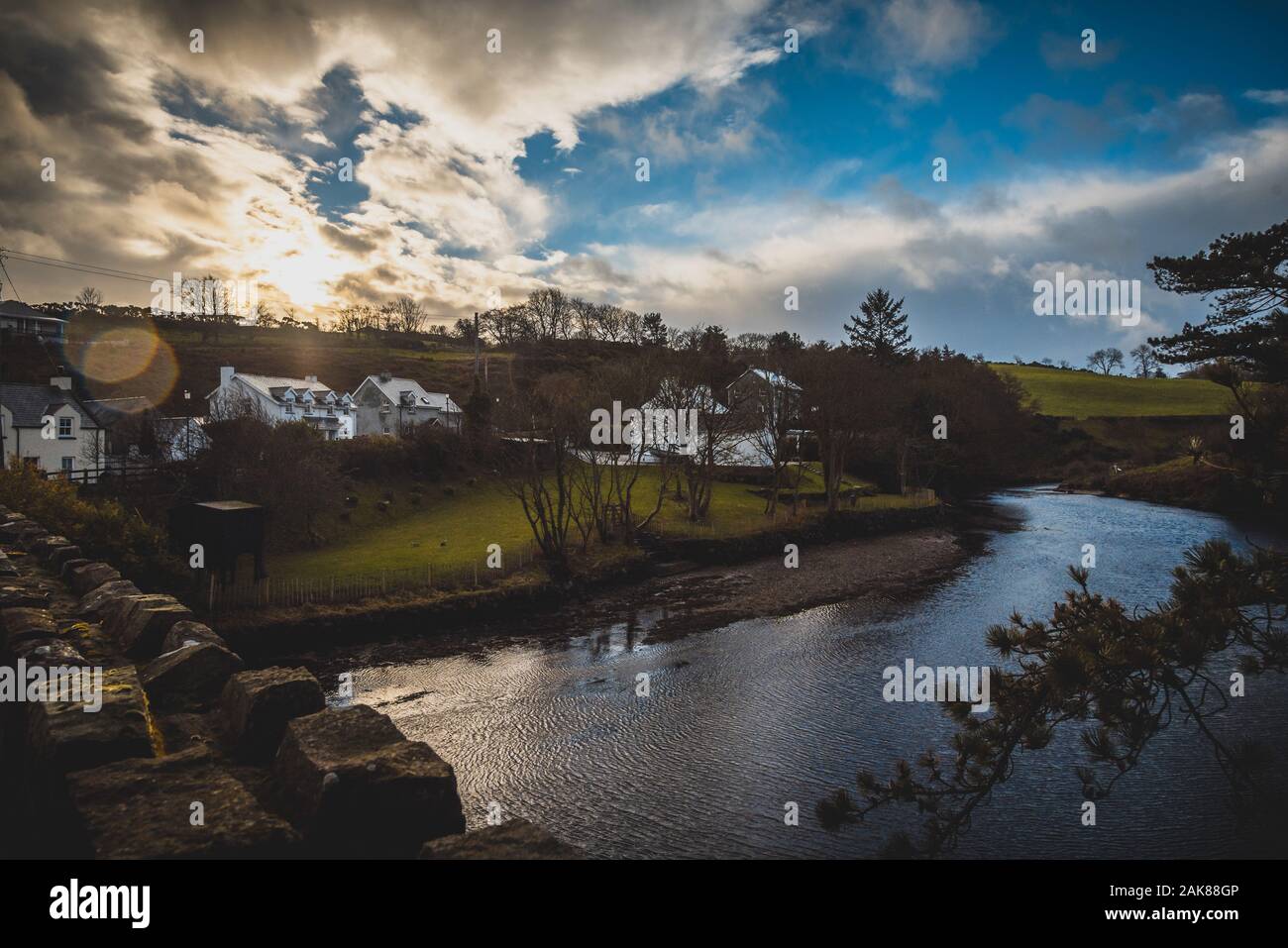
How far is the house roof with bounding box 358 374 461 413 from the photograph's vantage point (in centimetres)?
8200

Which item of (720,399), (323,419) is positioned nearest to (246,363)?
(323,419)

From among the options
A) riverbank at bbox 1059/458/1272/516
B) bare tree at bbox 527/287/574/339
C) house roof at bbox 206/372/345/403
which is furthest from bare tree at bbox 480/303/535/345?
riverbank at bbox 1059/458/1272/516

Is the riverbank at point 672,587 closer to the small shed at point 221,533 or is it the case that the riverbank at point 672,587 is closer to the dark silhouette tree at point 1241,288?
the small shed at point 221,533

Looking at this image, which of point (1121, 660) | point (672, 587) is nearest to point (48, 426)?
point (672, 587)

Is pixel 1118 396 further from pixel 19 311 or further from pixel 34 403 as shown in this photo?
pixel 19 311

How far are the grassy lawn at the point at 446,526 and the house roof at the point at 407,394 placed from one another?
127ft

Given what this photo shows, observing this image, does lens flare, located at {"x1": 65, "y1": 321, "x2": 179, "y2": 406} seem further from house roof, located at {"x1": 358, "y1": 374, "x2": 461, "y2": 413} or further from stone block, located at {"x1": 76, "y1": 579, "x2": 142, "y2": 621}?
stone block, located at {"x1": 76, "y1": 579, "x2": 142, "y2": 621}

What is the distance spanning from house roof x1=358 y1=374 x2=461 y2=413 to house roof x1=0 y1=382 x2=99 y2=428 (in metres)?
30.2

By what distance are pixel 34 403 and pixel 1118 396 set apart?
124444mm

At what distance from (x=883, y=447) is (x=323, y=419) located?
56613 mm

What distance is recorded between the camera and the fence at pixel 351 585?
22062 millimetres

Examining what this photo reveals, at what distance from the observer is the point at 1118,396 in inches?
4006

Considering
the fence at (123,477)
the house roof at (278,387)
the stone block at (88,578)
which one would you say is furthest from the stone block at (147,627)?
the house roof at (278,387)
